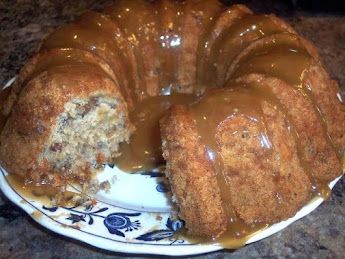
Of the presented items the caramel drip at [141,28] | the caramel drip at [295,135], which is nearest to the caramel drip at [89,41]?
the caramel drip at [141,28]

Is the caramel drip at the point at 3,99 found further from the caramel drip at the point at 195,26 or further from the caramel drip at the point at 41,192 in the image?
the caramel drip at the point at 195,26

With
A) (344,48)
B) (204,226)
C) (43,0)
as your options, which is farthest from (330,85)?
(43,0)

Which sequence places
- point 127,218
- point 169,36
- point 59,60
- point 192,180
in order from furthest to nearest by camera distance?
point 169,36 → point 59,60 → point 127,218 → point 192,180

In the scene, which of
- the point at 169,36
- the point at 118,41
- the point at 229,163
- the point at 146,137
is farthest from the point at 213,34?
the point at 229,163

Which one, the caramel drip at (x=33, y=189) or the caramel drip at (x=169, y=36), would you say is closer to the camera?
the caramel drip at (x=33, y=189)

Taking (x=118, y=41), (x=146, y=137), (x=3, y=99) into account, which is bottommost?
(x=146, y=137)

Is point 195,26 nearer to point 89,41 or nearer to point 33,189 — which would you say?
point 89,41
